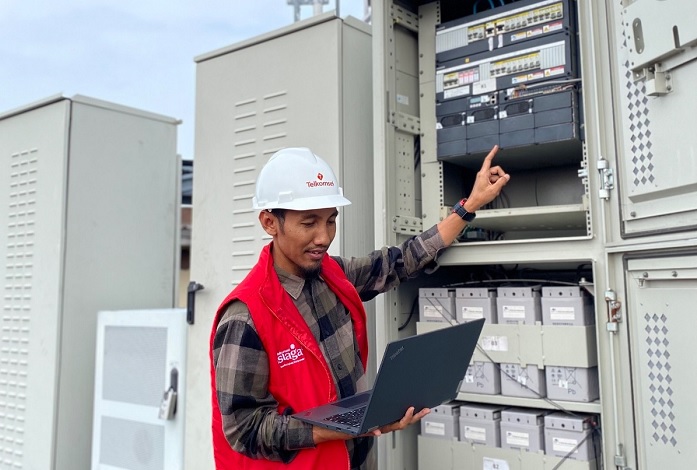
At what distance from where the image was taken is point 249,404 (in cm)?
142

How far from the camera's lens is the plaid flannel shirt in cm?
139

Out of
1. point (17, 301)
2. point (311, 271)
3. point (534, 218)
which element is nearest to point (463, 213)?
point (534, 218)

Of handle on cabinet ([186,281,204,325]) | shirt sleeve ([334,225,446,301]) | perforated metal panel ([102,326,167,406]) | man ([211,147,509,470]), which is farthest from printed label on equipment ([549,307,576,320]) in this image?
perforated metal panel ([102,326,167,406])

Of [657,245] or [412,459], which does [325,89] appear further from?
[412,459]

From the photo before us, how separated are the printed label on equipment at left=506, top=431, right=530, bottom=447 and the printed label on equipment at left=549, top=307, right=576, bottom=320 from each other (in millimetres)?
391

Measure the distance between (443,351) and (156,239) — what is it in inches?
91.7

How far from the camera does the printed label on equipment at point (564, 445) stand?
1777 millimetres

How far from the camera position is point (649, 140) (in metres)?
1.56

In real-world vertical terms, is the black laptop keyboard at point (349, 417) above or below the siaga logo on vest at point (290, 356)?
below

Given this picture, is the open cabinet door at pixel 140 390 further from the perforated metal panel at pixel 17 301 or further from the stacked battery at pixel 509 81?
the stacked battery at pixel 509 81

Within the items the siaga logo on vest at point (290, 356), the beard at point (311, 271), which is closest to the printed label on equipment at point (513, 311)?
the beard at point (311, 271)

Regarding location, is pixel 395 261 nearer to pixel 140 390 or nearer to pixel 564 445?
pixel 564 445

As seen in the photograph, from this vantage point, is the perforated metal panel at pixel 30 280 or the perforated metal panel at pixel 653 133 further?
the perforated metal panel at pixel 30 280

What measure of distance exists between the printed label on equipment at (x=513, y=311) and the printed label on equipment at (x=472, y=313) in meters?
0.08
